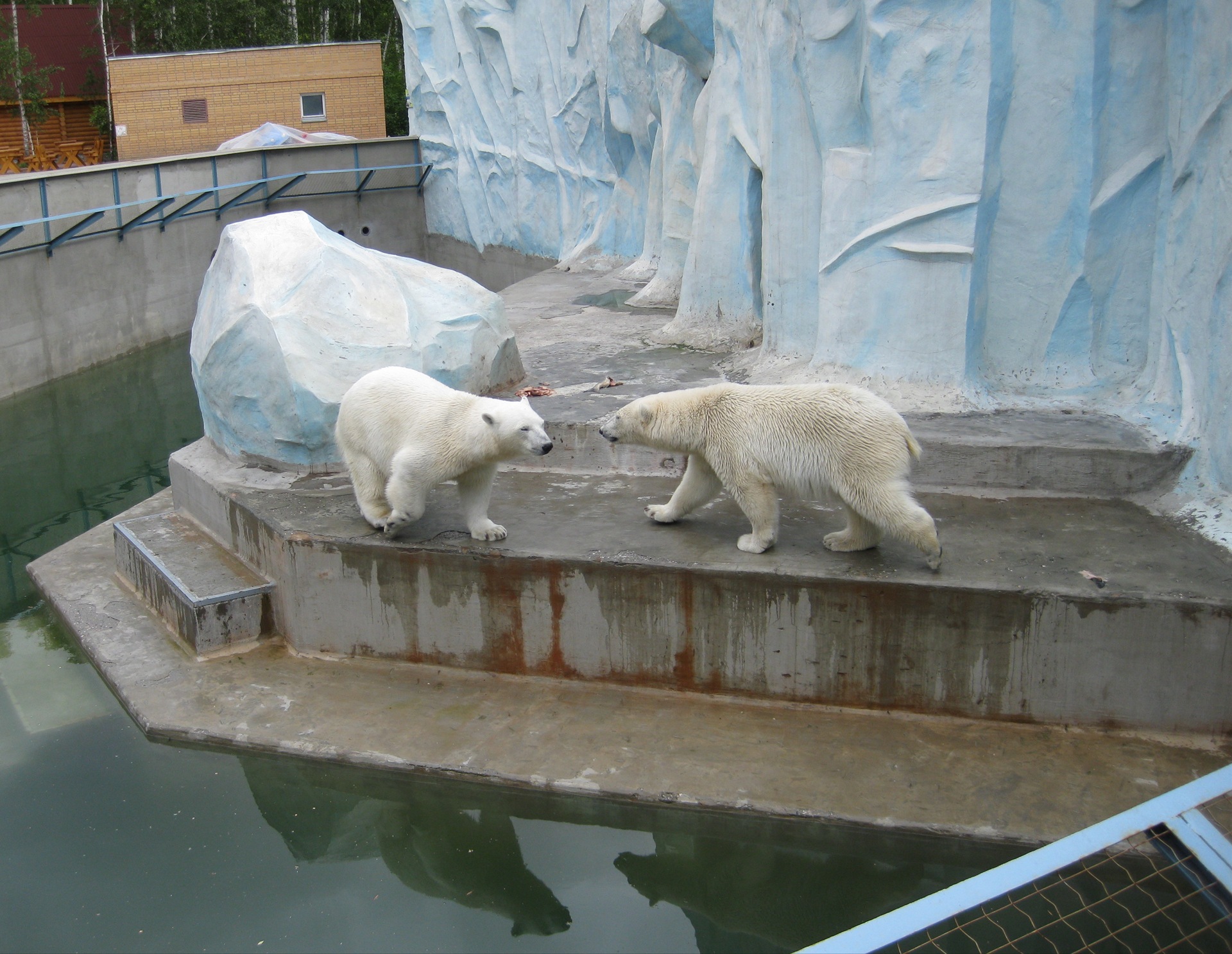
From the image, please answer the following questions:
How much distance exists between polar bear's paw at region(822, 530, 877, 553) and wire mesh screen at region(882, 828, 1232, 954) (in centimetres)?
157

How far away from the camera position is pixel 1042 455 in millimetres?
5676

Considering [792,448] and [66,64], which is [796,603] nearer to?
[792,448]

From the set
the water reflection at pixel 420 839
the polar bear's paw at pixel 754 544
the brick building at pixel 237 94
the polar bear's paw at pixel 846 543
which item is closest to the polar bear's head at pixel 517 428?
the polar bear's paw at pixel 754 544

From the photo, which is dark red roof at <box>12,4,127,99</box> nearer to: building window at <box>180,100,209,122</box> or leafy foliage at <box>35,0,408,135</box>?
leafy foliage at <box>35,0,408,135</box>

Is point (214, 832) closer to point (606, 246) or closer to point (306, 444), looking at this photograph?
point (306, 444)

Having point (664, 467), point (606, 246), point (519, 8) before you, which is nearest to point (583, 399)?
point (664, 467)

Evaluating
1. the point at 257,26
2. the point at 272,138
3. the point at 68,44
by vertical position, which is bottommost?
the point at 272,138

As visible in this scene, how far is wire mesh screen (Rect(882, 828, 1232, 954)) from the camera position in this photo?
384cm

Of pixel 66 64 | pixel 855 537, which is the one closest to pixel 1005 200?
pixel 855 537

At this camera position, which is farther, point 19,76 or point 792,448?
point 19,76

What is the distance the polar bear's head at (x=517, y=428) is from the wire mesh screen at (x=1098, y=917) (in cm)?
242

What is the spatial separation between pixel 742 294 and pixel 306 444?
3784mm

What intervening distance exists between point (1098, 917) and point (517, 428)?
2.96m

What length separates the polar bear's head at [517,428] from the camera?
479cm
